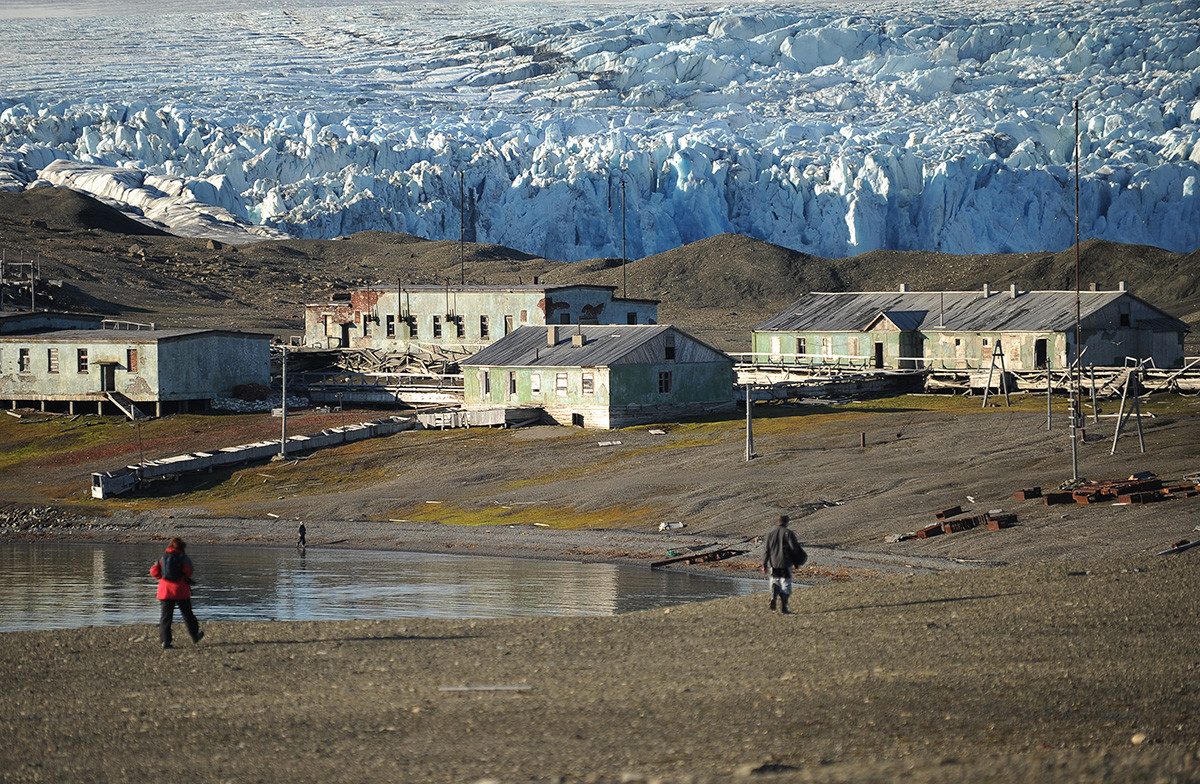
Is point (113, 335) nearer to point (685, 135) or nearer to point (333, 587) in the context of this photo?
point (333, 587)

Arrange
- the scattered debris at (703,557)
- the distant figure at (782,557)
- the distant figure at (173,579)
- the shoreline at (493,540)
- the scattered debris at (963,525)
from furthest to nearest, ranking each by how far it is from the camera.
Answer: the scattered debris at (703,557) → the scattered debris at (963,525) → the shoreline at (493,540) → the distant figure at (782,557) → the distant figure at (173,579)

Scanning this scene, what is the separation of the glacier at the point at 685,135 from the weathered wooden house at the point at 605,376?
4791cm

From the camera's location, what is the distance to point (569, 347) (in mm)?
47438

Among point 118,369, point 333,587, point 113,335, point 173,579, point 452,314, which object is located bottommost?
point 333,587

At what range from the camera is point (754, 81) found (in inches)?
5704

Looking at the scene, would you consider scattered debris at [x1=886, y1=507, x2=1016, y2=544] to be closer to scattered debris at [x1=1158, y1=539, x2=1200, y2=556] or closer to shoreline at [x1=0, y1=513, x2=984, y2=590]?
shoreline at [x1=0, y1=513, x2=984, y2=590]

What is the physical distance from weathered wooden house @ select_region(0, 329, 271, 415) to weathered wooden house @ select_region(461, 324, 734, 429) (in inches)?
385

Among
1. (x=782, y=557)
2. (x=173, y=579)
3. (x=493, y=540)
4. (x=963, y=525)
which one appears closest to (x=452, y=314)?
(x=493, y=540)

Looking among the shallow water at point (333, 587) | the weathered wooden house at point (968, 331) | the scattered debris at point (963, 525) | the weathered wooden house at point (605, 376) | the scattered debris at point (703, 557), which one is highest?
the weathered wooden house at point (968, 331)

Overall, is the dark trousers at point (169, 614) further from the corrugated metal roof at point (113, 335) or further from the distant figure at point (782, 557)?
the corrugated metal roof at point (113, 335)

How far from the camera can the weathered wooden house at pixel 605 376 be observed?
4494 cm

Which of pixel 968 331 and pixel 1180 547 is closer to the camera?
pixel 1180 547

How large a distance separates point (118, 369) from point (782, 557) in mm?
37270

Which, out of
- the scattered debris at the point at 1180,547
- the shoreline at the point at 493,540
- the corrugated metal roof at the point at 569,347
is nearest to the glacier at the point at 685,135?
the corrugated metal roof at the point at 569,347
